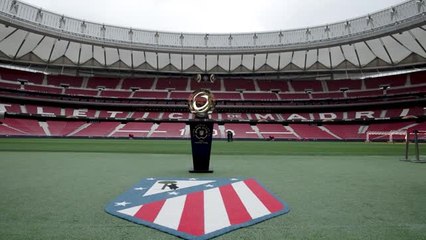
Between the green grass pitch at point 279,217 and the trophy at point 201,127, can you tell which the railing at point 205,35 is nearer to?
the trophy at point 201,127

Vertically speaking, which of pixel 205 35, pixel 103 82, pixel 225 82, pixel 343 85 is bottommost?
pixel 103 82

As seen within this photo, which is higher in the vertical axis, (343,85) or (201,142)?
(343,85)

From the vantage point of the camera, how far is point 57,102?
155 feet

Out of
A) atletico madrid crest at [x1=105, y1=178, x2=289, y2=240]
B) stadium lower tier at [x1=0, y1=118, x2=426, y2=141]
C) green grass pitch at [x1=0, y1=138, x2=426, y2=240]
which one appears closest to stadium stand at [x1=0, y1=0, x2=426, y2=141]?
stadium lower tier at [x1=0, y1=118, x2=426, y2=141]

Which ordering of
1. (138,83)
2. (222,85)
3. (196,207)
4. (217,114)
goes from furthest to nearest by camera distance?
(222,85), (138,83), (217,114), (196,207)

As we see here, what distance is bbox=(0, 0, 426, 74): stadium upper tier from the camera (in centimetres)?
3775

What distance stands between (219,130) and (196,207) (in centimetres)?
4151

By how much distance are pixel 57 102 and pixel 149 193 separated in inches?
1903

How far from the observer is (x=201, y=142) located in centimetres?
849

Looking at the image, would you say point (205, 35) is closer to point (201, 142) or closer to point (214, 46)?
point (214, 46)

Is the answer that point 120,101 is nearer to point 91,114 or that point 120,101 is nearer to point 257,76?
point 91,114

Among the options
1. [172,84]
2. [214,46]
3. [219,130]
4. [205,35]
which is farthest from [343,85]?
[172,84]

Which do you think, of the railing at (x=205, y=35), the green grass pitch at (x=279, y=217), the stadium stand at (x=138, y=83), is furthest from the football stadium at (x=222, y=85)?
the green grass pitch at (x=279, y=217)

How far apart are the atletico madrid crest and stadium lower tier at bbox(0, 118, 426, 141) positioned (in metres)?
37.2
